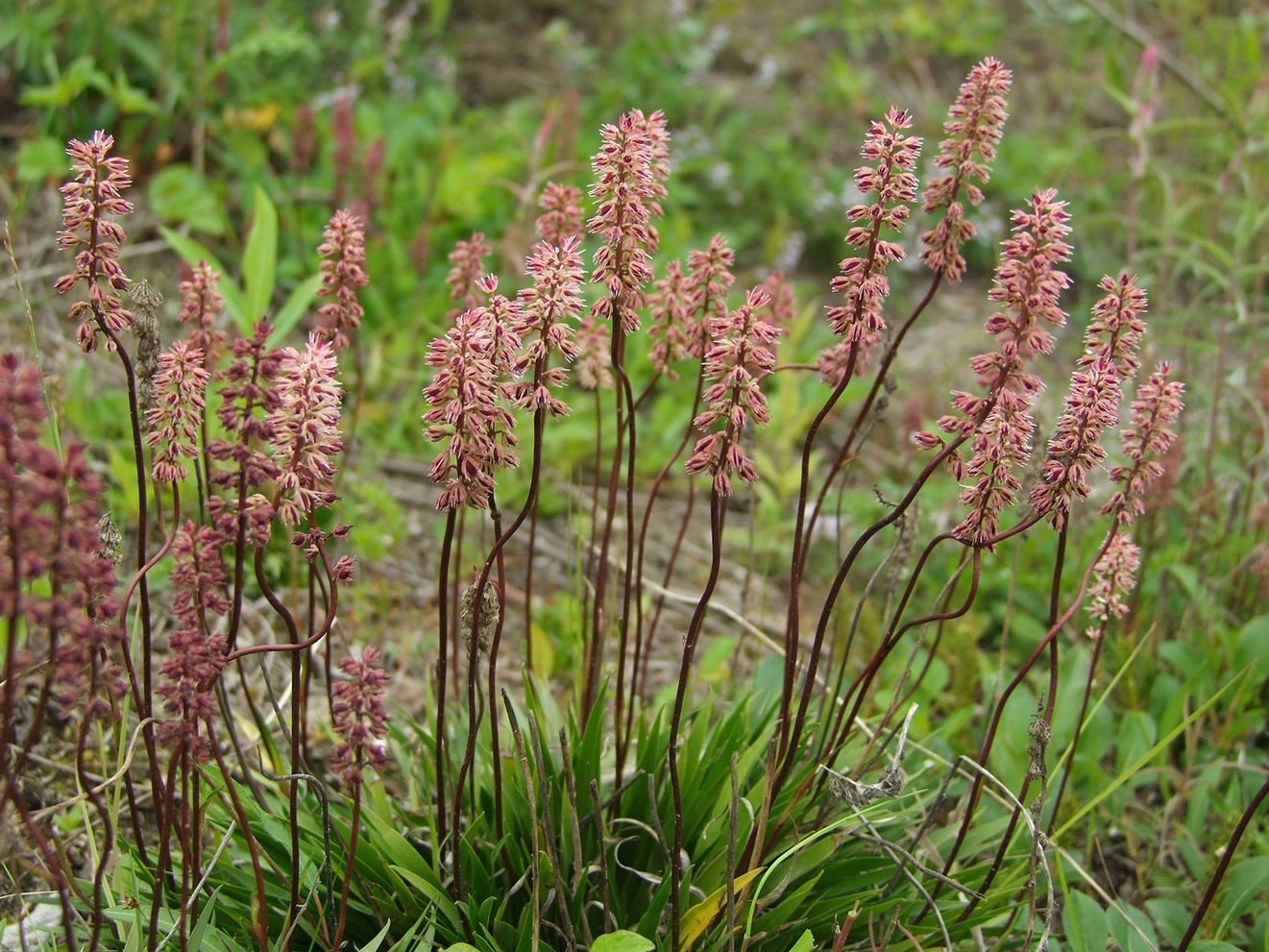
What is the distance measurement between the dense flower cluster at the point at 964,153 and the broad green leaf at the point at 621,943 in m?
1.28

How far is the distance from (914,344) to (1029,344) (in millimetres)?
4496

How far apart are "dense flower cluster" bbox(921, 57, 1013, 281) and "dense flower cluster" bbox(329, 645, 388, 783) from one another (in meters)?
1.19

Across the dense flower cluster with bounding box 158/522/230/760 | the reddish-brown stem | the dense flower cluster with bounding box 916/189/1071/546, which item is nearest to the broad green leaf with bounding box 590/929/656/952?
the reddish-brown stem

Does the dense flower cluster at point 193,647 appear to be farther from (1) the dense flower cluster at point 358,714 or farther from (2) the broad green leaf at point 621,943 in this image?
(2) the broad green leaf at point 621,943

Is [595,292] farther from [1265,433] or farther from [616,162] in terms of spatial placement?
[616,162]

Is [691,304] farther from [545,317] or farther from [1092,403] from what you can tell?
[1092,403]

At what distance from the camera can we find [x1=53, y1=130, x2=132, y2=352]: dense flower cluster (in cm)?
199

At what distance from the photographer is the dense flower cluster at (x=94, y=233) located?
1.99 m

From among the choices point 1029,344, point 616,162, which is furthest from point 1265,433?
point 616,162

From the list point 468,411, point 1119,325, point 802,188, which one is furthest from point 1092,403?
point 802,188

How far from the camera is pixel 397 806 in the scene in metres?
2.82

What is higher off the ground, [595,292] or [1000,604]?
[595,292]

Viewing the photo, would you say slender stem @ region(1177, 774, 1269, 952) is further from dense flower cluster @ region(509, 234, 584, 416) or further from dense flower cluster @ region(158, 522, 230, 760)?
dense flower cluster @ region(158, 522, 230, 760)

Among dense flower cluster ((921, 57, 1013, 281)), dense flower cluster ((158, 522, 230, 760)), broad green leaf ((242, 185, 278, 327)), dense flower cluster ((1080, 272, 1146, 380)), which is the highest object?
dense flower cluster ((921, 57, 1013, 281))
